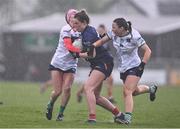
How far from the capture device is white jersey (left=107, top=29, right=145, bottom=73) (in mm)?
14766

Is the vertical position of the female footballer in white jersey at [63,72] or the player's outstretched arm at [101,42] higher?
the player's outstretched arm at [101,42]

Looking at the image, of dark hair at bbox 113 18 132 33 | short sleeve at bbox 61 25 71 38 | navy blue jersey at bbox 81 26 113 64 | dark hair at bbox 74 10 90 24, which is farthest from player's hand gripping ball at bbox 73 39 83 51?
dark hair at bbox 113 18 132 33

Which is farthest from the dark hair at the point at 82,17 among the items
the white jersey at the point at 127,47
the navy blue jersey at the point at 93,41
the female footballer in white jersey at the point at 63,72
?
the female footballer in white jersey at the point at 63,72

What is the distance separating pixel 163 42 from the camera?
59.1 meters

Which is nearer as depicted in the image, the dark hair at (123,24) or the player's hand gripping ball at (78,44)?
the dark hair at (123,24)

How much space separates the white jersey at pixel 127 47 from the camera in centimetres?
1477

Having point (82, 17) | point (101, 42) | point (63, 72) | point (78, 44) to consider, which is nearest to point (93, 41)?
point (101, 42)

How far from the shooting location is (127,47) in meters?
14.8

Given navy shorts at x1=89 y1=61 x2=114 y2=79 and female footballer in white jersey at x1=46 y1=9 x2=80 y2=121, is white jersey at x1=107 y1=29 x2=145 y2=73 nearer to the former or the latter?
navy shorts at x1=89 y1=61 x2=114 y2=79

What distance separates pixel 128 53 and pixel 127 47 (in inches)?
6.6

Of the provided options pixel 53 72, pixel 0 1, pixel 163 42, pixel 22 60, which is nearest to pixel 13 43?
pixel 22 60

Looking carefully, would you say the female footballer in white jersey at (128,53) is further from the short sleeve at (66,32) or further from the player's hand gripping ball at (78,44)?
the short sleeve at (66,32)

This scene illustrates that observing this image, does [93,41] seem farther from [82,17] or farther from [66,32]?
[66,32]

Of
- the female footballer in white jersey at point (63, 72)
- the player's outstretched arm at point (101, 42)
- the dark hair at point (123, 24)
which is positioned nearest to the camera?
the player's outstretched arm at point (101, 42)
